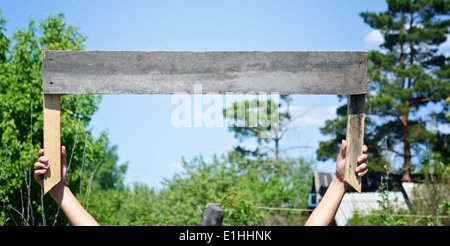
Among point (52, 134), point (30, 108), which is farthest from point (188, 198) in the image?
point (52, 134)

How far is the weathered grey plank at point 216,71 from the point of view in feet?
6.10

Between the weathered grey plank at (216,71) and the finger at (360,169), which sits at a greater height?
the weathered grey plank at (216,71)

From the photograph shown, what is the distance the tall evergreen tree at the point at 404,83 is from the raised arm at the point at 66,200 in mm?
19089

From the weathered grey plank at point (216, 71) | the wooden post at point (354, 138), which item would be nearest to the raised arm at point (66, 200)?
the weathered grey plank at point (216, 71)

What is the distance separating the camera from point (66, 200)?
5.96 ft

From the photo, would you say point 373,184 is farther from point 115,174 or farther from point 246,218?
point 115,174

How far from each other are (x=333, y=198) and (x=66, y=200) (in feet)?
3.64

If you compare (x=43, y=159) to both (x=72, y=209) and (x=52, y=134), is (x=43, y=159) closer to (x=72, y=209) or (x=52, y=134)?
(x=52, y=134)

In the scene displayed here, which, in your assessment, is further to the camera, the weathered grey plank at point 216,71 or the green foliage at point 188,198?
the green foliage at point 188,198

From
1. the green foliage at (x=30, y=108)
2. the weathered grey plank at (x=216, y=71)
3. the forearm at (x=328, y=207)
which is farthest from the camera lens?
the green foliage at (x=30, y=108)

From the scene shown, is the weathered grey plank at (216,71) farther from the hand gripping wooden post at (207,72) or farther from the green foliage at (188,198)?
the green foliage at (188,198)

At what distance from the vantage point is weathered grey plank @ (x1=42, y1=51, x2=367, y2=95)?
73.2 inches

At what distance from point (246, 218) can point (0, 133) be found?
10.7 meters

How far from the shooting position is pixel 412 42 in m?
21.1
